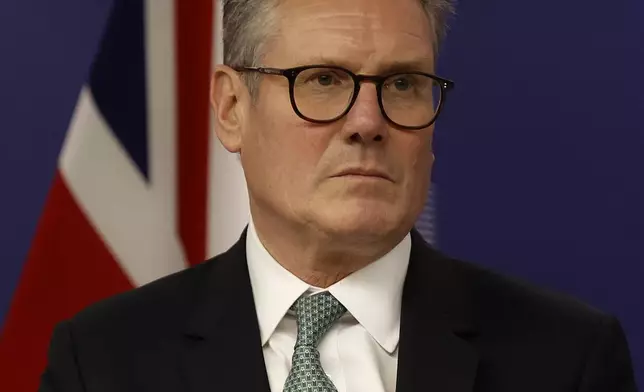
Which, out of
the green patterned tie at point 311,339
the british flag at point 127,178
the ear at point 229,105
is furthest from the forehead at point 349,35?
the british flag at point 127,178

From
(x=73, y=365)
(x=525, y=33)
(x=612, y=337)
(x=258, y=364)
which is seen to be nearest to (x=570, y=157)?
(x=525, y=33)

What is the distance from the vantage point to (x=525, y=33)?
182cm

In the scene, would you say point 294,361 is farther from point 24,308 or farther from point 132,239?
point 24,308

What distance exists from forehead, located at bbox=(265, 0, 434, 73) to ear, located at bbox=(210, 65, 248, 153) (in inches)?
4.2

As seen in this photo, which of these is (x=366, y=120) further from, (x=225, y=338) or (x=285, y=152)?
(x=225, y=338)

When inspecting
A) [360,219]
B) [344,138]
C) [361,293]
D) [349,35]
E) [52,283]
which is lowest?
[52,283]

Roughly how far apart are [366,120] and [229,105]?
29 cm

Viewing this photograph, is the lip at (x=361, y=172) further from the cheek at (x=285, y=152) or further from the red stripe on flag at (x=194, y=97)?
the red stripe on flag at (x=194, y=97)

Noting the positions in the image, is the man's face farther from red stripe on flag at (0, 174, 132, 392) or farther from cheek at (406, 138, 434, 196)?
red stripe on flag at (0, 174, 132, 392)

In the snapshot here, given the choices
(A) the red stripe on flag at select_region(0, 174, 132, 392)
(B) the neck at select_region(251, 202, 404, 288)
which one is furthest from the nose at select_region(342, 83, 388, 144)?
(A) the red stripe on flag at select_region(0, 174, 132, 392)

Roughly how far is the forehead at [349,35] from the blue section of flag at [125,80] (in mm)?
614

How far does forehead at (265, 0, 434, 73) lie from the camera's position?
1.23 metres

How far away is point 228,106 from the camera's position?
139 cm

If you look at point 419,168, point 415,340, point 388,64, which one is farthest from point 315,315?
point 388,64
